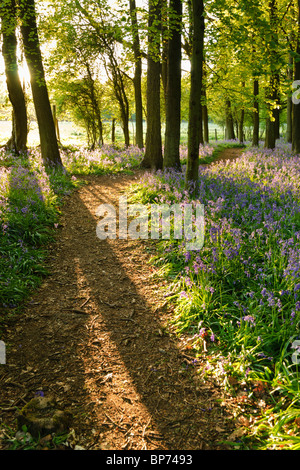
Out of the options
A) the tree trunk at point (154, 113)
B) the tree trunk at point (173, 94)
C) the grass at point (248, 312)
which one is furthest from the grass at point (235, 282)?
the tree trunk at point (154, 113)

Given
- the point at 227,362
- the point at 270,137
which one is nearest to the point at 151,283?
the point at 227,362

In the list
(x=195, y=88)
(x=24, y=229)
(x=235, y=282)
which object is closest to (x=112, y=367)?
(x=235, y=282)

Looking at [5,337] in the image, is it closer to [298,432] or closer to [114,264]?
[114,264]

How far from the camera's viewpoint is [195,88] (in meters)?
6.70

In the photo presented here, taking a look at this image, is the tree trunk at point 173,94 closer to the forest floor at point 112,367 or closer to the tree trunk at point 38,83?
the tree trunk at point 38,83

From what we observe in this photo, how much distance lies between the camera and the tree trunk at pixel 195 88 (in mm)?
6453

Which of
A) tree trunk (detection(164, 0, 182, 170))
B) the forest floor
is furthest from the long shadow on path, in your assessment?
tree trunk (detection(164, 0, 182, 170))

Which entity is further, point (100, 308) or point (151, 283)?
point (151, 283)

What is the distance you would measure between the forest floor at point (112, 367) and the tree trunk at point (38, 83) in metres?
7.52

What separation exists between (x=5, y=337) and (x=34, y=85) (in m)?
9.76

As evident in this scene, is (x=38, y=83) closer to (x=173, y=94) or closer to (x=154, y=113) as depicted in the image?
(x=154, y=113)

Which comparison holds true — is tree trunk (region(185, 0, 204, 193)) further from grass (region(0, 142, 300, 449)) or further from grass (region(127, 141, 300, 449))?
grass (region(127, 141, 300, 449))

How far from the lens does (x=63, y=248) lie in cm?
638

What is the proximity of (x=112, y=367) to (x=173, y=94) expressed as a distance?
8.39m
